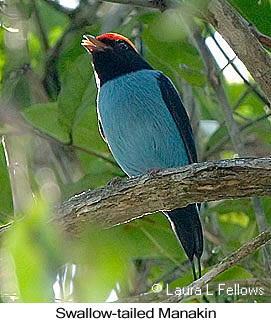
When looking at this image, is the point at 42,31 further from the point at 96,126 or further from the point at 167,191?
the point at 167,191

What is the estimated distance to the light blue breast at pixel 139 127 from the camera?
350cm

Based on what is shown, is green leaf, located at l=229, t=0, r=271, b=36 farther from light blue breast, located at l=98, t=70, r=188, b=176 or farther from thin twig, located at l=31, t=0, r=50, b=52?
thin twig, located at l=31, t=0, r=50, b=52

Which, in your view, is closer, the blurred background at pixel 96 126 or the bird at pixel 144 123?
the blurred background at pixel 96 126

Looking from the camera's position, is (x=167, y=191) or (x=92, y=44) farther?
(x=92, y=44)

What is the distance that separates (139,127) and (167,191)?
0.87 meters

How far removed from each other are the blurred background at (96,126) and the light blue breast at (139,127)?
0.38 ft

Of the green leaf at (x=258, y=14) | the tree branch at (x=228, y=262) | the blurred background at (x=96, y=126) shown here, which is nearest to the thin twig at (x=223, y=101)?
the blurred background at (x=96, y=126)

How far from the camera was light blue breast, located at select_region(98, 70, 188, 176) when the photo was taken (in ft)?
11.5

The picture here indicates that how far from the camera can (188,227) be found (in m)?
3.38

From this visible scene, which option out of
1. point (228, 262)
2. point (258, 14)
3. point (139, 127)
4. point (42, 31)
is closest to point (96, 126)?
point (139, 127)

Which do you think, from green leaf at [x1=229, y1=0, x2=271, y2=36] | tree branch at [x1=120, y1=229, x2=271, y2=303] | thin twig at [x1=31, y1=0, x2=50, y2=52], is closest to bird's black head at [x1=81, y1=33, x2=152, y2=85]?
thin twig at [x1=31, y1=0, x2=50, y2=52]

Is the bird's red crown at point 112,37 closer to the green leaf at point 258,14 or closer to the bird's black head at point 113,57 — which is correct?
the bird's black head at point 113,57

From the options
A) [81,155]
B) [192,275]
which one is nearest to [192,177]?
[192,275]

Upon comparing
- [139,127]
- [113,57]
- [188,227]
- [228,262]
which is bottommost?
[188,227]
